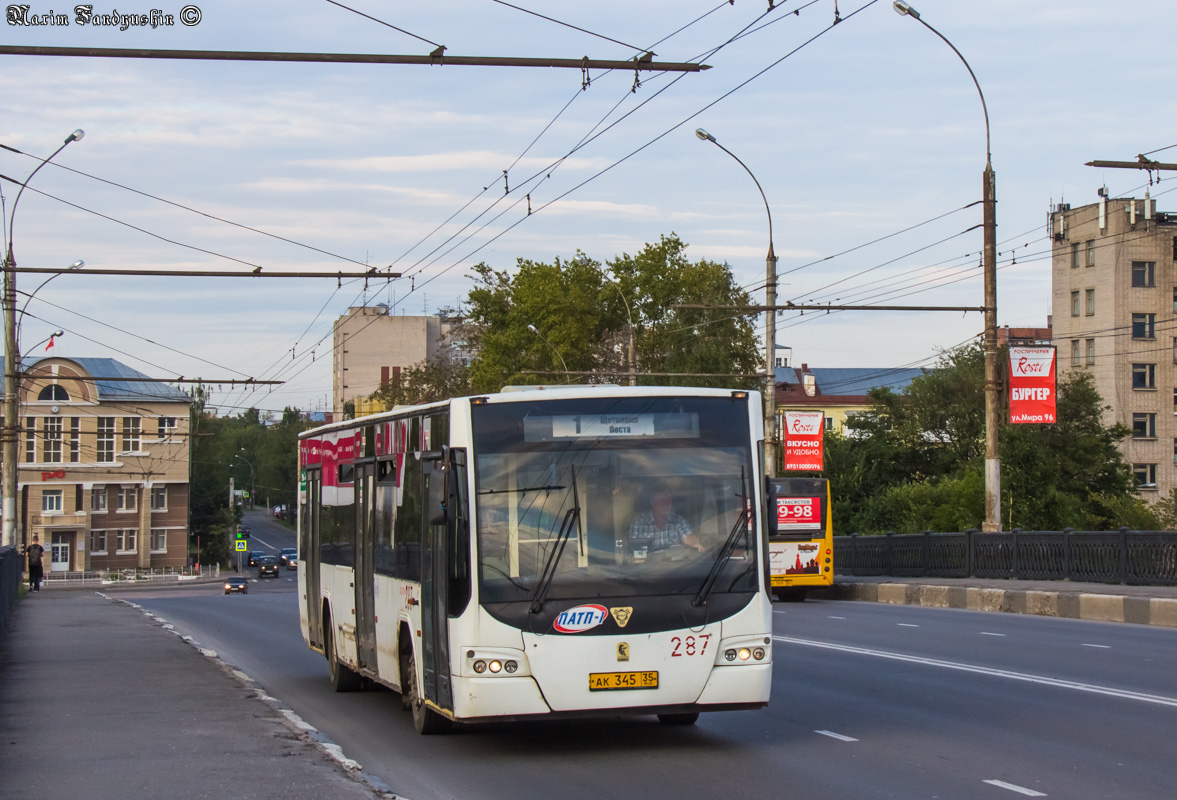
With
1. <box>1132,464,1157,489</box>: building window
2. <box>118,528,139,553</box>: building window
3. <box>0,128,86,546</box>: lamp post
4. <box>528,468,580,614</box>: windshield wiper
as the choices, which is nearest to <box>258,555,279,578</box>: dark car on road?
<box>118,528,139,553</box>: building window

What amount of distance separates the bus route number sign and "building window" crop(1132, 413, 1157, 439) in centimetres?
5767

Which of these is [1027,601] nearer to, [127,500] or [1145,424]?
[1145,424]

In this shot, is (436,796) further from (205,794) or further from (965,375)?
(965,375)

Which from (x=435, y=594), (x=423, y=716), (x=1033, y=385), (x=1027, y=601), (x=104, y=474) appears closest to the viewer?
(x=435, y=594)

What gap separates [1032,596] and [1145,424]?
211 ft

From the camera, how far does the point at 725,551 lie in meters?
9.95

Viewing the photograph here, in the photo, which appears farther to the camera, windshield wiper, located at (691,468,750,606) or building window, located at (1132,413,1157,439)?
building window, located at (1132,413,1157,439)

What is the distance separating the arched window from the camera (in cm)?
8650

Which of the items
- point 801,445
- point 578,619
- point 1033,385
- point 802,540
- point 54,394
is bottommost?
point 802,540

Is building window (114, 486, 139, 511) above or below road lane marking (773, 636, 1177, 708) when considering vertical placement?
above

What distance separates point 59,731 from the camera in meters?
11.0

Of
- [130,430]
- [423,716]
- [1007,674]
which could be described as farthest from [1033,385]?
[130,430]

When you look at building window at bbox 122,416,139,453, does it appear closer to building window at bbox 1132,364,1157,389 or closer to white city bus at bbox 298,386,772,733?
building window at bbox 1132,364,1157,389

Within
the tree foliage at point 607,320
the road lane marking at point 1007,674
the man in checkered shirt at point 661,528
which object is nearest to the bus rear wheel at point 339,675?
the man in checkered shirt at point 661,528
